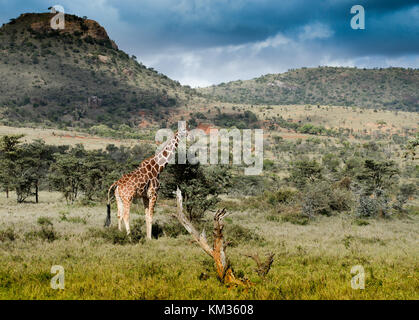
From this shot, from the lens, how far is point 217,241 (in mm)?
6250

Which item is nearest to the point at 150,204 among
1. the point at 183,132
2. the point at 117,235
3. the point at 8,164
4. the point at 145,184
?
the point at 145,184

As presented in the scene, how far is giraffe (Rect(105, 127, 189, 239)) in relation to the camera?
11492mm

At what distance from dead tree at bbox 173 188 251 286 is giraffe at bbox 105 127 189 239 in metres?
5.55

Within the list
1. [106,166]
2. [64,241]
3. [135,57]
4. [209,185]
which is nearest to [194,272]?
[64,241]

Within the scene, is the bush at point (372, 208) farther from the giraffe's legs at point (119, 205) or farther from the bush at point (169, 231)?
the giraffe's legs at point (119, 205)

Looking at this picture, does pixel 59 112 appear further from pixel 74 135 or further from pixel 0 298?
pixel 0 298

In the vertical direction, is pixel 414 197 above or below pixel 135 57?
below

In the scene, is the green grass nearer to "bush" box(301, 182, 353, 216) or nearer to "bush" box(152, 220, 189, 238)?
"bush" box(152, 220, 189, 238)

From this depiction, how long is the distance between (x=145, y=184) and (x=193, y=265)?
444 cm

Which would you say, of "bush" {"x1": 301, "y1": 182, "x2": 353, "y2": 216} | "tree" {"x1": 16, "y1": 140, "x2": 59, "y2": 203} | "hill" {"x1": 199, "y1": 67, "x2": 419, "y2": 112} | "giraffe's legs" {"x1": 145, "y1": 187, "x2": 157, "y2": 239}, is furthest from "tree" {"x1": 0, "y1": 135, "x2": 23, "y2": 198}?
"hill" {"x1": 199, "y1": 67, "x2": 419, "y2": 112}

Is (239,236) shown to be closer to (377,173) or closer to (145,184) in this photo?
(145,184)
